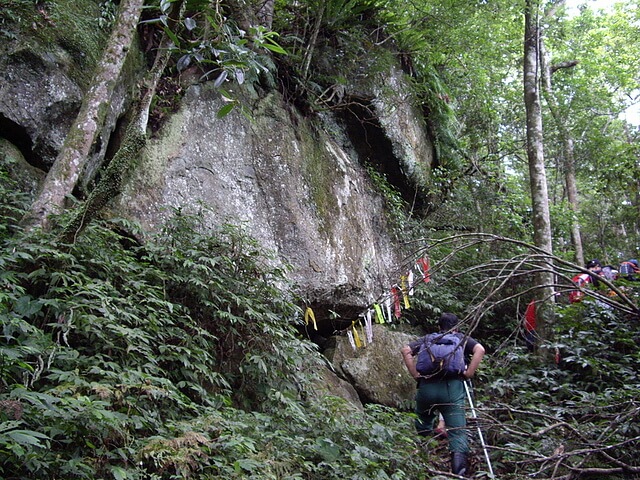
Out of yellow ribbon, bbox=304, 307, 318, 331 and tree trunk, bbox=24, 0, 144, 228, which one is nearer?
tree trunk, bbox=24, 0, 144, 228

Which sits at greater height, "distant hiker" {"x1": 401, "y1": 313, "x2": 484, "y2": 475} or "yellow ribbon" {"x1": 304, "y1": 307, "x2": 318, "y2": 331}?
"yellow ribbon" {"x1": 304, "y1": 307, "x2": 318, "y2": 331}

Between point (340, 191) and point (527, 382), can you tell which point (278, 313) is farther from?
point (527, 382)

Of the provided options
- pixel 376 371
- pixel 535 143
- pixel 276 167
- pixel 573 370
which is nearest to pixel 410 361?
pixel 376 371

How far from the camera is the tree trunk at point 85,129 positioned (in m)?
4.55

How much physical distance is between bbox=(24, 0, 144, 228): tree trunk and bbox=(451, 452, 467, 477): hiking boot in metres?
4.52

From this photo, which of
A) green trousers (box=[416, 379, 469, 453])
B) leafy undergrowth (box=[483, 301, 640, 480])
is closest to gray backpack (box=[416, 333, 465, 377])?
green trousers (box=[416, 379, 469, 453])

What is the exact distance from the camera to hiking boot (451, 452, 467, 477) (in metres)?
5.10

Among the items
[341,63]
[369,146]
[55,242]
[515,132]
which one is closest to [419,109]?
[369,146]

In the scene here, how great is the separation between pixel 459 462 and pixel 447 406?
574 millimetres

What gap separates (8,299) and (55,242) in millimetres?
640

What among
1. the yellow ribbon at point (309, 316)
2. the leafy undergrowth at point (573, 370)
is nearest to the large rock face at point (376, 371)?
the yellow ribbon at point (309, 316)

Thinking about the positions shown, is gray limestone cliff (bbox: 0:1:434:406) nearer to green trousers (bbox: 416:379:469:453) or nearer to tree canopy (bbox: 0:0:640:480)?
tree canopy (bbox: 0:0:640:480)

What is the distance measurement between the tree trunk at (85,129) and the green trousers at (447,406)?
4198 mm

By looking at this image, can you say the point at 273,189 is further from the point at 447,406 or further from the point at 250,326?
the point at 447,406
